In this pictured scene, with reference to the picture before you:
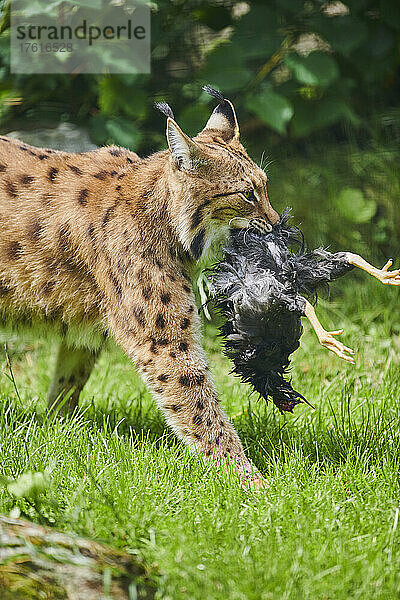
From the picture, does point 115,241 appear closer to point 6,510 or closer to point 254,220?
point 254,220

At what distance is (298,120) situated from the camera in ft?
20.4

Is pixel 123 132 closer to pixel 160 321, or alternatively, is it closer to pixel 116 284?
pixel 116 284

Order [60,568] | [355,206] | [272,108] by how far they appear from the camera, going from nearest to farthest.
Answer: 1. [60,568]
2. [272,108]
3. [355,206]

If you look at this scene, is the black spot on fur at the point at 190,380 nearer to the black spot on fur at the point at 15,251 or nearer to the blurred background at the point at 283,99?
the black spot on fur at the point at 15,251

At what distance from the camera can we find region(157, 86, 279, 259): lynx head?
3.70 metres

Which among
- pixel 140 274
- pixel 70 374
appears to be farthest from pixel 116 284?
pixel 70 374

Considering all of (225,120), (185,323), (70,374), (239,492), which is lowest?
(70,374)

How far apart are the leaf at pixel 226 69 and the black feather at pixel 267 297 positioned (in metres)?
2.64

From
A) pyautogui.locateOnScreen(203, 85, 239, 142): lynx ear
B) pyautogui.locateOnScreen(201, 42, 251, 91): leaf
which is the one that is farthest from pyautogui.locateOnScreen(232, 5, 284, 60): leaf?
pyautogui.locateOnScreen(203, 85, 239, 142): lynx ear

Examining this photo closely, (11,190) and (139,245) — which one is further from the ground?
(11,190)

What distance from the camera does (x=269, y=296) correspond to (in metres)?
3.21

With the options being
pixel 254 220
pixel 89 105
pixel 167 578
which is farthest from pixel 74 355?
pixel 89 105

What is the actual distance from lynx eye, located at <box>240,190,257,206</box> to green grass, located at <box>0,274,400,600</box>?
114 centimetres

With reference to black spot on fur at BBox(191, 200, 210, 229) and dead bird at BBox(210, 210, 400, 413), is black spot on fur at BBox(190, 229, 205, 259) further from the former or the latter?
dead bird at BBox(210, 210, 400, 413)
